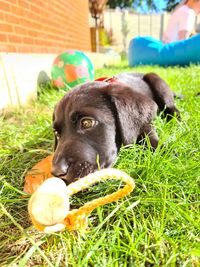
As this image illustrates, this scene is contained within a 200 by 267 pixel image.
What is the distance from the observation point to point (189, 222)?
4.63ft

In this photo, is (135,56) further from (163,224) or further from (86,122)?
(163,224)

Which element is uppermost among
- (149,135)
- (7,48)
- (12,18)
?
(12,18)

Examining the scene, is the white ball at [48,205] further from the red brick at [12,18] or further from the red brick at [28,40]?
the red brick at [28,40]

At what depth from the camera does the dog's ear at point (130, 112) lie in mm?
2070

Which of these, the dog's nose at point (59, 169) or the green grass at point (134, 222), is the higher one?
the dog's nose at point (59, 169)

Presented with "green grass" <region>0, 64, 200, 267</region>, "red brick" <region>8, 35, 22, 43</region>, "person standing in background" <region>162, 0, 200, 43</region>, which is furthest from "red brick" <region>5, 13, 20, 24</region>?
"person standing in background" <region>162, 0, 200, 43</region>

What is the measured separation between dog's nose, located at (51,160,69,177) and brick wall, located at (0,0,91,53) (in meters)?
2.87

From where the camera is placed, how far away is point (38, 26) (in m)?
5.74

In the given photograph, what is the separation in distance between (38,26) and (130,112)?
434 centimetres

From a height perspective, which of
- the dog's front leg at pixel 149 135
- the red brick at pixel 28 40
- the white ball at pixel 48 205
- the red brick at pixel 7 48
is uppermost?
the red brick at pixel 28 40

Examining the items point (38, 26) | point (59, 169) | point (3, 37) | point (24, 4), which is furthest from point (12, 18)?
point (59, 169)

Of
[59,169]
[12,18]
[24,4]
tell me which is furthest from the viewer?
[24,4]

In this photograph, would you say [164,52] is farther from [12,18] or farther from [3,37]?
[3,37]

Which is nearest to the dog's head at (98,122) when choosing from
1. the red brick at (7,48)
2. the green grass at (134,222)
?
the green grass at (134,222)
